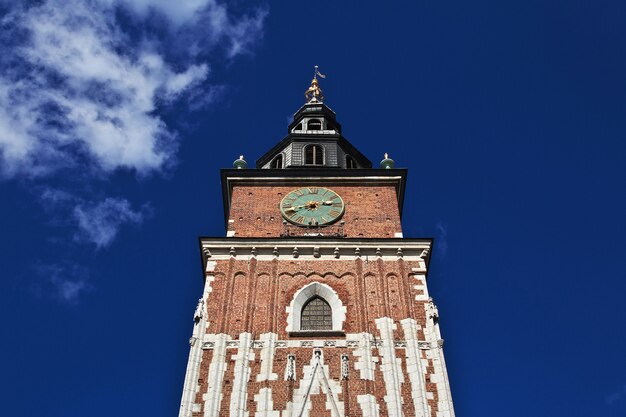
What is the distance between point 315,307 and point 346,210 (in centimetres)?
548

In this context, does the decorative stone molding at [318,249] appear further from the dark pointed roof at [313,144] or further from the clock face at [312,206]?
the dark pointed roof at [313,144]

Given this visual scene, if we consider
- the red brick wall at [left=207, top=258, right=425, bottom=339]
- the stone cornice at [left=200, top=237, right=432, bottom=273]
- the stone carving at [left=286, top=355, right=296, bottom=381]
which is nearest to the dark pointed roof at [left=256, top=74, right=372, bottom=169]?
the stone cornice at [left=200, top=237, right=432, bottom=273]

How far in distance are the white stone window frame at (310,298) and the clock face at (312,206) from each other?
382cm

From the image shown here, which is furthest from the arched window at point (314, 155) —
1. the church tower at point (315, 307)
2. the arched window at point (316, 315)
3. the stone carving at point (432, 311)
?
the stone carving at point (432, 311)

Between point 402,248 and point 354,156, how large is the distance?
31.5 feet

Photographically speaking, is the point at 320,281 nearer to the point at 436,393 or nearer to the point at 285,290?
the point at 285,290

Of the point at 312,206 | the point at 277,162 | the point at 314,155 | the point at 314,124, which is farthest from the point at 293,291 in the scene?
the point at 314,124

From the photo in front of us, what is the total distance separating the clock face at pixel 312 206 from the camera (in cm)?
2973

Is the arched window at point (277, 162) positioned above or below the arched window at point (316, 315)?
above

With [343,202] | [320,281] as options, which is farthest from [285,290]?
[343,202]

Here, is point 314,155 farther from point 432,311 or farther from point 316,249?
point 432,311

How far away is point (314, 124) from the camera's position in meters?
38.3

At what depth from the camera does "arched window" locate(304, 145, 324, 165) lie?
34719mm

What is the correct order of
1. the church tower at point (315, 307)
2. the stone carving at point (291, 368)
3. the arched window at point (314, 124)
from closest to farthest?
1. the church tower at point (315, 307)
2. the stone carving at point (291, 368)
3. the arched window at point (314, 124)
